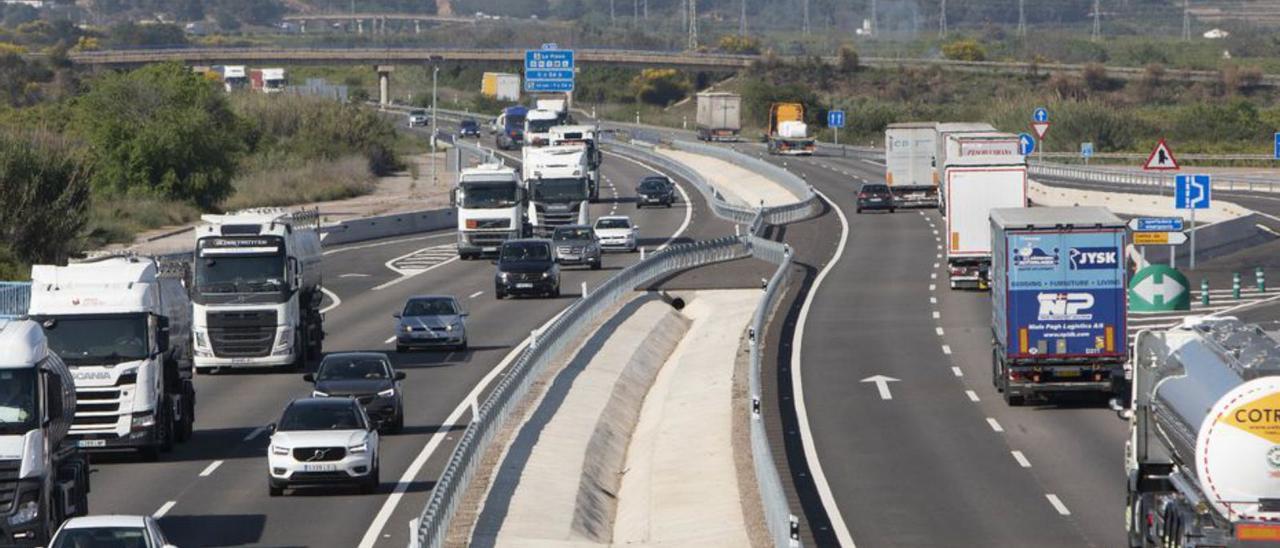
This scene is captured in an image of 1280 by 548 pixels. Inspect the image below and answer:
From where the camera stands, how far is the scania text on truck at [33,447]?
→ 23625 mm

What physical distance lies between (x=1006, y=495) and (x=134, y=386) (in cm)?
1380

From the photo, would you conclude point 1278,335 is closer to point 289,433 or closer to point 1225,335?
point 1225,335

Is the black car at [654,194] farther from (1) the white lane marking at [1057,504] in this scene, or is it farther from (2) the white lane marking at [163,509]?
(2) the white lane marking at [163,509]

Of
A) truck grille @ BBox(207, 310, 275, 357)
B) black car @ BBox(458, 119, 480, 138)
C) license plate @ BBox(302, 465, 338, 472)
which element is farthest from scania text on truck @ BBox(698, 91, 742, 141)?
license plate @ BBox(302, 465, 338, 472)

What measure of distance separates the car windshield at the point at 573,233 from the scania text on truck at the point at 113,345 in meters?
37.0

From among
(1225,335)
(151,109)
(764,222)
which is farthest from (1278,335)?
(151,109)

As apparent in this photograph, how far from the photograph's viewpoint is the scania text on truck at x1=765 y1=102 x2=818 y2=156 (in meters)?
135

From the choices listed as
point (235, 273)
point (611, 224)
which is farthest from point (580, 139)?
point (235, 273)

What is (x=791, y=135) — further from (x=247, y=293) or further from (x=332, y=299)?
(x=247, y=293)

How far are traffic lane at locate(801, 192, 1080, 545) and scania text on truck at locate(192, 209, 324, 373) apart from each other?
11.4 m

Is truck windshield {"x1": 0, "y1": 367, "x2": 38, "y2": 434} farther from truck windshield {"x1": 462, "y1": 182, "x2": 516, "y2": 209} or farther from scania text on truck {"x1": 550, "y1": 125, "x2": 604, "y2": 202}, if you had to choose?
scania text on truck {"x1": 550, "y1": 125, "x2": 604, "y2": 202}

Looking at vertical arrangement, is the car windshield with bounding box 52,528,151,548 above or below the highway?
above

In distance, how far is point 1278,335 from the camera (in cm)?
2323

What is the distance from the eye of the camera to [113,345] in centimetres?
3225
